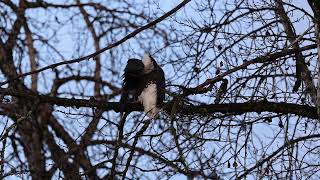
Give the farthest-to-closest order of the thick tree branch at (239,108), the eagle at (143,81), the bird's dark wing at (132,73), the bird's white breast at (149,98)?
the bird's dark wing at (132,73), the eagle at (143,81), the bird's white breast at (149,98), the thick tree branch at (239,108)

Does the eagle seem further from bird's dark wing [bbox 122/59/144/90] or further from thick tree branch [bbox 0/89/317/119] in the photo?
thick tree branch [bbox 0/89/317/119]

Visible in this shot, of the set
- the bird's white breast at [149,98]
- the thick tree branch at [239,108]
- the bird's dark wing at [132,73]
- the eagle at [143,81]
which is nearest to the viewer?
the thick tree branch at [239,108]

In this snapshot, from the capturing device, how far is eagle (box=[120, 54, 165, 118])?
211 inches

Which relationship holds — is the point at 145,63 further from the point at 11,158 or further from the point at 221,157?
the point at 11,158

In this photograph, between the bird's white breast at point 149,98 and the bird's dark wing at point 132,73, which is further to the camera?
the bird's dark wing at point 132,73

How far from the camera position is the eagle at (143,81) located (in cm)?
535

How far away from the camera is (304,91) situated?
514 centimetres

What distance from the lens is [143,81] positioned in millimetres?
5516

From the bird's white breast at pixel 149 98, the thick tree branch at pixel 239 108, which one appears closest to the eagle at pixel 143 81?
the bird's white breast at pixel 149 98

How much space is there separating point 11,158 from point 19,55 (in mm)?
1549

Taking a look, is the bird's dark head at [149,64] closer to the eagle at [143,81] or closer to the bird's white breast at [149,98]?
the eagle at [143,81]

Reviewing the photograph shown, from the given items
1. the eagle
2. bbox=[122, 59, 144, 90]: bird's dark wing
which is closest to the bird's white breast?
the eagle

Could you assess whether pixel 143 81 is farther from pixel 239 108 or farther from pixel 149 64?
pixel 239 108

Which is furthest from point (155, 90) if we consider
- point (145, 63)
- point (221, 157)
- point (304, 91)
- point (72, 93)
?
point (72, 93)
